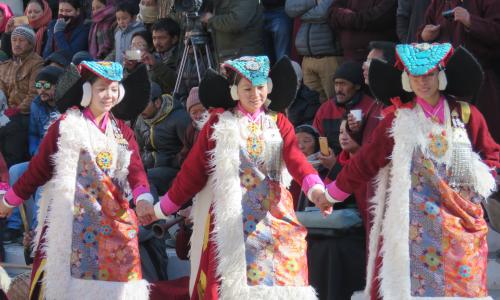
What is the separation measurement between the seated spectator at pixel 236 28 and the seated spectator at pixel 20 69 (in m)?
2.26

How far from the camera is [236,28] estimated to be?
972cm

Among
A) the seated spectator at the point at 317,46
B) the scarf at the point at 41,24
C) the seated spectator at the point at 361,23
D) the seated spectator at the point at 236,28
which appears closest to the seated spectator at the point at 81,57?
the seated spectator at the point at 236,28

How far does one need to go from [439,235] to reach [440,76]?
891mm

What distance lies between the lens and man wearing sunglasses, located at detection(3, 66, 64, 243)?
31.6 feet

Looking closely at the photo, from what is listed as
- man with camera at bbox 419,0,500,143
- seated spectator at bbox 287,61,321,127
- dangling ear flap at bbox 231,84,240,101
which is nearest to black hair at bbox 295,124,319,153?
seated spectator at bbox 287,61,321,127

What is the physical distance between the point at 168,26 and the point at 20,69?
186 centimetres

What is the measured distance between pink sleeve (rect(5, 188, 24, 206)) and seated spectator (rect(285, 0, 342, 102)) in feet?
11.2

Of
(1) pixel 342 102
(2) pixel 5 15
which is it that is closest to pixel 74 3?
(2) pixel 5 15

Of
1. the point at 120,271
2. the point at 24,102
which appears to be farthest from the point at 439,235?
the point at 24,102

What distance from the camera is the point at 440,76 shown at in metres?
5.99

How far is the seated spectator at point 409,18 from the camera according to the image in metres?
8.59

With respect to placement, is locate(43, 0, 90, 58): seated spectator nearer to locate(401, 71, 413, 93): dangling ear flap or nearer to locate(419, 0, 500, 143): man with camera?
locate(419, 0, 500, 143): man with camera

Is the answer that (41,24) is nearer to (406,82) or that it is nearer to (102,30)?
(102,30)

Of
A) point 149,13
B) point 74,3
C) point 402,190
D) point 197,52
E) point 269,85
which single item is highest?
point 74,3
